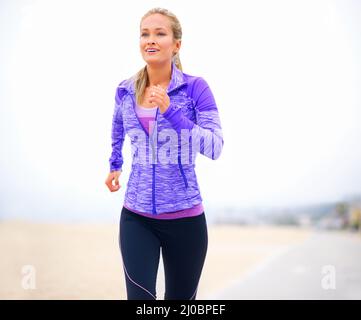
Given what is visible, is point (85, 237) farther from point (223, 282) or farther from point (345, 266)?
point (345, 266)

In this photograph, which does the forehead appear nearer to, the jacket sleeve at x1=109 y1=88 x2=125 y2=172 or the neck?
the neck

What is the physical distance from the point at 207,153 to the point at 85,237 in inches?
113

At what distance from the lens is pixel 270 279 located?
3168mm

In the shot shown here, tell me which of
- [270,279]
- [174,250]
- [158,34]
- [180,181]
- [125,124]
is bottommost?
[270,279]

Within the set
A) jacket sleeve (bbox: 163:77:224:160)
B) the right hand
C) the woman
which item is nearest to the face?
the woman

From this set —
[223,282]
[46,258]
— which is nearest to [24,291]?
[46,258]

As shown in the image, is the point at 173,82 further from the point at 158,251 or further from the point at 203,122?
the point at 158,251

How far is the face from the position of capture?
1.44 metres

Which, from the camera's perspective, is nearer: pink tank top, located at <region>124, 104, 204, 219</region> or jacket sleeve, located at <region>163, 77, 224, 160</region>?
jacket sleeve, located at <region>163, 77, 224, 160</region>

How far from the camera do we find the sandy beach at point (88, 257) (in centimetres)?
277

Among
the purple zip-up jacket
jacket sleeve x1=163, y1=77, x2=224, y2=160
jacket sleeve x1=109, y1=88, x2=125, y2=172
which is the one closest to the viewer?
jacket sleeve x1=163, y1=77, x2=224, y2=160

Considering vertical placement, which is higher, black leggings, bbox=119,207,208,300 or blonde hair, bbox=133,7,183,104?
blonde hair, bbox=133,7,183,104

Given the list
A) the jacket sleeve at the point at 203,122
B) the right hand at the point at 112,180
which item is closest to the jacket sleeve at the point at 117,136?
the right hand at the point at 112,180
